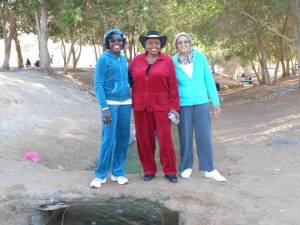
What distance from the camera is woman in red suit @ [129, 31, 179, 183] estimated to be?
6688mm

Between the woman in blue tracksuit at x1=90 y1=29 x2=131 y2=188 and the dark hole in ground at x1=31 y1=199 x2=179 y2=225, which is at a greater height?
the woman in blue tracksuit at x1=90 y1=29 x2=131 y2=188

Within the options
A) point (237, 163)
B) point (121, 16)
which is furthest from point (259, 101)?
point (237, 163)

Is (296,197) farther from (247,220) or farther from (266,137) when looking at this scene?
(266,137)

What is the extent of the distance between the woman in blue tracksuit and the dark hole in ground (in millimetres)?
373

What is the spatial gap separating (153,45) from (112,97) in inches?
36.1

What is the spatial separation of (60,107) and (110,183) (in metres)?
9.50

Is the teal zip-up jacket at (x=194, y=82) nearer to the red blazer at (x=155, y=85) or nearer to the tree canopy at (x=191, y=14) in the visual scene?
the red blazer at (x=155, y=85)

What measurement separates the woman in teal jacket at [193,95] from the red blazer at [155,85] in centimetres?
25

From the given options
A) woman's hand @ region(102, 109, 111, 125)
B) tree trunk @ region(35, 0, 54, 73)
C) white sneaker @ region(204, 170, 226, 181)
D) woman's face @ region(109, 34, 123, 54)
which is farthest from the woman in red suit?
tree trunk @ region(35, 0, 54, 73)

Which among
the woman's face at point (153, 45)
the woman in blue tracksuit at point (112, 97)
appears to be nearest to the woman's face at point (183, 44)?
the woman's face at point (153, 45)

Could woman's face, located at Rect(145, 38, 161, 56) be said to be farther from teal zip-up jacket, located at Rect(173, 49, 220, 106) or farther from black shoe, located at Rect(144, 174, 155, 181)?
black shoe, located at Rect(144, 174, 155, 181)

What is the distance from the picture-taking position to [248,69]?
80875 millimetres

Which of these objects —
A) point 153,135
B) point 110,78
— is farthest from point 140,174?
point 110,78

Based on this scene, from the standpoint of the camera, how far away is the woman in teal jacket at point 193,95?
23.0 feet
